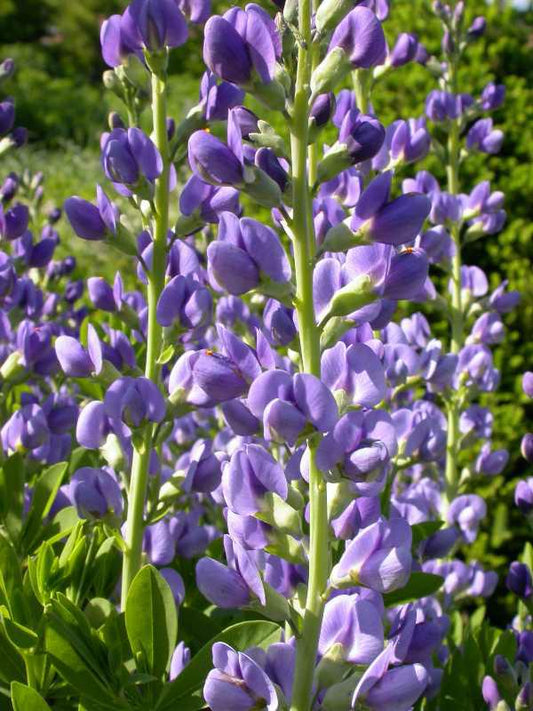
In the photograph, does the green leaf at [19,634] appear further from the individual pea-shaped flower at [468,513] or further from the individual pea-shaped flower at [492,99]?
the individual pea-shaped flower at [492,99]

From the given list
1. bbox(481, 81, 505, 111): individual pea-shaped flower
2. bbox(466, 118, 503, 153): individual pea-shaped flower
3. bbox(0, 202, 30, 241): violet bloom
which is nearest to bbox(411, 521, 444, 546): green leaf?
bbox(0, 202, 30, 241): violet bloom

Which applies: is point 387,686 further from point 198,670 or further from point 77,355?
point 77,355

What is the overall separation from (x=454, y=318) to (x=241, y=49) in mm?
1579

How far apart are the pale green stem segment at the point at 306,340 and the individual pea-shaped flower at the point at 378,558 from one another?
3 cm

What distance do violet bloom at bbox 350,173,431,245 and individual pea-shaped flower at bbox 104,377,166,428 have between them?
0.47 m

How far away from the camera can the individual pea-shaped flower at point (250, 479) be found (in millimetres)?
978

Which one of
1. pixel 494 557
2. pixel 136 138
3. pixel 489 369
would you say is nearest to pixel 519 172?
pixel 494 557

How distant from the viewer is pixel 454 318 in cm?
244

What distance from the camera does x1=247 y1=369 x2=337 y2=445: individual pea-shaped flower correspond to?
0.91 metres

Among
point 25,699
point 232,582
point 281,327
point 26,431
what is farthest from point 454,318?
point 25,699

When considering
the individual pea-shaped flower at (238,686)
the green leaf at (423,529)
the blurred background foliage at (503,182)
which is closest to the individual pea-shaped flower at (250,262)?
the individual pea-shaped flower at (238,686)

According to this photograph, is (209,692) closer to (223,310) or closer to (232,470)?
(232,470)

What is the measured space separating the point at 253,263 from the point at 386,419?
0.23m

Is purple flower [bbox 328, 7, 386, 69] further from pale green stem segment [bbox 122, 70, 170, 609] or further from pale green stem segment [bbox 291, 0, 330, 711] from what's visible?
pale green stem segment [bbox 122, 70, 170, 609]
